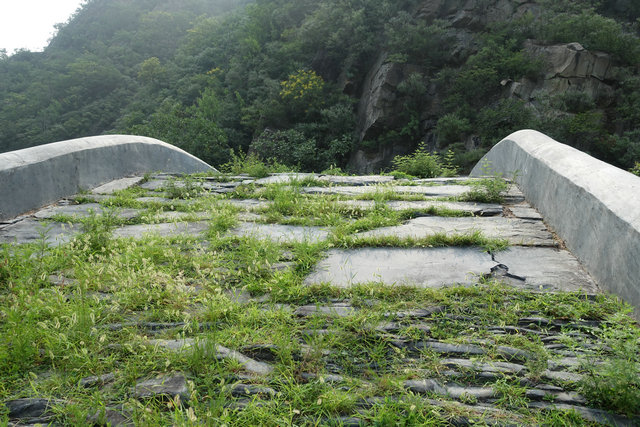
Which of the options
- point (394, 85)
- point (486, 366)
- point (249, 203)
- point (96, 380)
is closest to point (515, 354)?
point (486, 366)

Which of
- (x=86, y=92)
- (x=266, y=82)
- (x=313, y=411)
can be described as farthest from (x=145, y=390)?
(x=86, y=92)

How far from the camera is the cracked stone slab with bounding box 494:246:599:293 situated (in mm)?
2277

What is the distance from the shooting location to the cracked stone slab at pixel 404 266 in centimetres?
242

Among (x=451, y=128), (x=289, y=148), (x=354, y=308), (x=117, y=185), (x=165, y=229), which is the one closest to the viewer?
(x=354, y=308)

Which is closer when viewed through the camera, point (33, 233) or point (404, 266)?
point (404, 266)

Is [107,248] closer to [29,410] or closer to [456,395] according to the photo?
[29,410]

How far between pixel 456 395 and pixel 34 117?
3721 centimetres

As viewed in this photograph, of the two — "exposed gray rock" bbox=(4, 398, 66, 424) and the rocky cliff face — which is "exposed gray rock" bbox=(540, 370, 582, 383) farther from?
the rocky cliff face

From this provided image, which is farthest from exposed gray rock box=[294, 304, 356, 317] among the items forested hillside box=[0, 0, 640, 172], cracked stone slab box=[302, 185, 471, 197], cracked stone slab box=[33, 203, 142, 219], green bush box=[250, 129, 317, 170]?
green bush box=[250, 129, 317, 170]

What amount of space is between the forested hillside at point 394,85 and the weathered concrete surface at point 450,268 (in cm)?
1269

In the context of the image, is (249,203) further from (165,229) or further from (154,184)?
(154,184)

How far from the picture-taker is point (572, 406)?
57.4 inches

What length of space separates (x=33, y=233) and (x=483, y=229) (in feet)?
13.2

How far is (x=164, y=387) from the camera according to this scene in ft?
5.21
